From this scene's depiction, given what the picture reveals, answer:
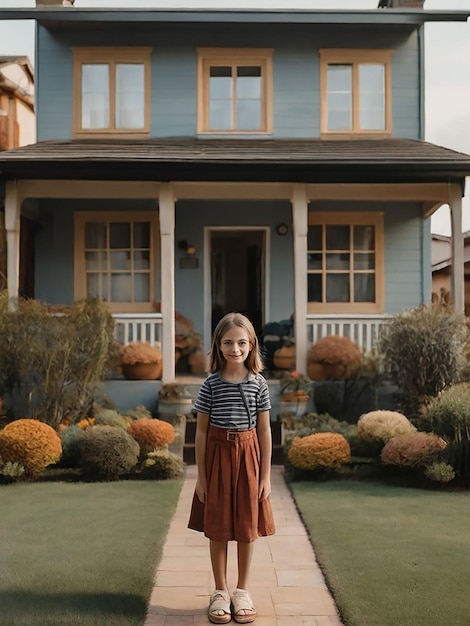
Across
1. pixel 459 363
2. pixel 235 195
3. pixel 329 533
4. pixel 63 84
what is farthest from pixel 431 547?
pixel 63 84

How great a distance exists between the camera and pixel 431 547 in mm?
5754

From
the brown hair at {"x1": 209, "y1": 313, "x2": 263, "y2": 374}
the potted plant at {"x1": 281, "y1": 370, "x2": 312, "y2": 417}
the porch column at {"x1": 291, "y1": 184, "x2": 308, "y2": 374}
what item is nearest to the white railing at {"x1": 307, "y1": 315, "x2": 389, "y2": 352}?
the porch column at {"x1": 291, "y1": 184, "x2": 308, "y2": 374}

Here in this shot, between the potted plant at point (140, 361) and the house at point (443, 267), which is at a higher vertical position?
the house at point (443, 267)

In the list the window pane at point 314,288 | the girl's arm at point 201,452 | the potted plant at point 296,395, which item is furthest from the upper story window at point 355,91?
the girl's arm at point 201,452

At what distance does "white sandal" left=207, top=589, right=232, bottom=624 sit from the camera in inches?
171

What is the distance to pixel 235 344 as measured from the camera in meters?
4.44

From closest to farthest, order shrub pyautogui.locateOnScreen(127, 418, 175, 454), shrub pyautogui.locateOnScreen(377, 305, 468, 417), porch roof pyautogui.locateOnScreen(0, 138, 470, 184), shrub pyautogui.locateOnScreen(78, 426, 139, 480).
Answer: shrub pyautogui.locateOnScreen(78, 426, 139, 480) < shrub pyautogui.locateOnScreen(127, 418, 175, 454) < shrub pyautogui.locateOnScreen(377, 305, 468, 417) < porch roof pyautogui.locateOnScreen(0, 138, 470, 184)

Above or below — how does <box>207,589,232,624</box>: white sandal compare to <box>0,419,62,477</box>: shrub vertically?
below

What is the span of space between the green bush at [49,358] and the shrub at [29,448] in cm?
116

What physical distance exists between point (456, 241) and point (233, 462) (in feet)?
26.5

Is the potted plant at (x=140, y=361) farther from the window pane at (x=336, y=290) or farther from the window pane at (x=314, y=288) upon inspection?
the window pane at (x=336, y=290)

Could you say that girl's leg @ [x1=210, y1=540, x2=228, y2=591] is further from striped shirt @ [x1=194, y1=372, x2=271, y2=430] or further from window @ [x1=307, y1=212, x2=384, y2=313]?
window @ [x1=307, y1=212, x2=384, y2=313]

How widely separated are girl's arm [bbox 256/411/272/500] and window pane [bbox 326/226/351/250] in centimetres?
928

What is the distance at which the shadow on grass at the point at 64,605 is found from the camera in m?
4.37
